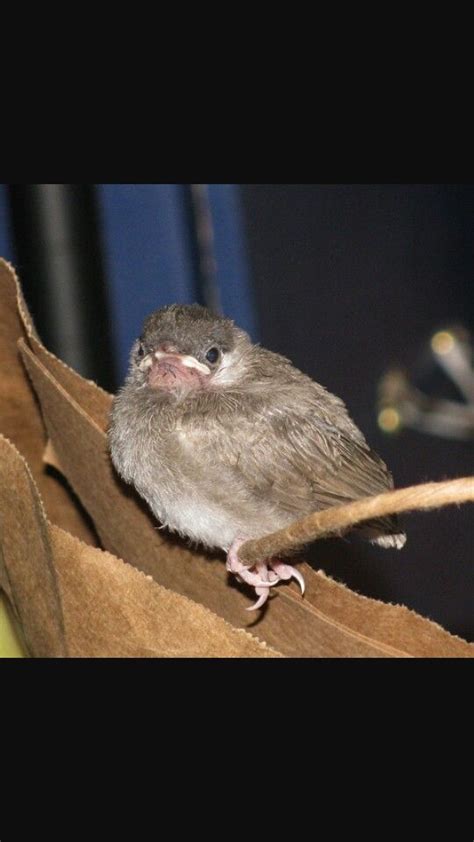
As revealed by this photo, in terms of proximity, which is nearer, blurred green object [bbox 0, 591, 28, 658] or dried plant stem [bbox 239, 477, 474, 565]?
dried plant stem [bbox 239, 477, 474, 565]

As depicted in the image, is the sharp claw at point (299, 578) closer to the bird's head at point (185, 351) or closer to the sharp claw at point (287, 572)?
the sharp claw at point (287, 572)

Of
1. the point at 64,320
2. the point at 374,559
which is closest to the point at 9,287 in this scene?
the point at 64,320

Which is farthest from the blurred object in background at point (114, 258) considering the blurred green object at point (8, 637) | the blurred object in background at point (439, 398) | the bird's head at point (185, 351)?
the blurred green object at point (8, 637)

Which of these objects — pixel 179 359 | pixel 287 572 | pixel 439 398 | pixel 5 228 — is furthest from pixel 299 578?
pixel 439 398

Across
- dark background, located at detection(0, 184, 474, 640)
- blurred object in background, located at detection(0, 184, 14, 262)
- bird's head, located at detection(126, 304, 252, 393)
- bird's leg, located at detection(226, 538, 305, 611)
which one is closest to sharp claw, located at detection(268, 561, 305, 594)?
bird's leg, located at detection(226, 538, 305, 611)

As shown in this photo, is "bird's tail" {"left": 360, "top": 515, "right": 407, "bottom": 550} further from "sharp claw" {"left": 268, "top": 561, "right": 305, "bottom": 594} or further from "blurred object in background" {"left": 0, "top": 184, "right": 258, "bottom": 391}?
"blurred object in background" {"left": 0, "top": 184, "right": 258, "bottom": 391}

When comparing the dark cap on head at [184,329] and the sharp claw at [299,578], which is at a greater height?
the dark cap on head at [184,329]
